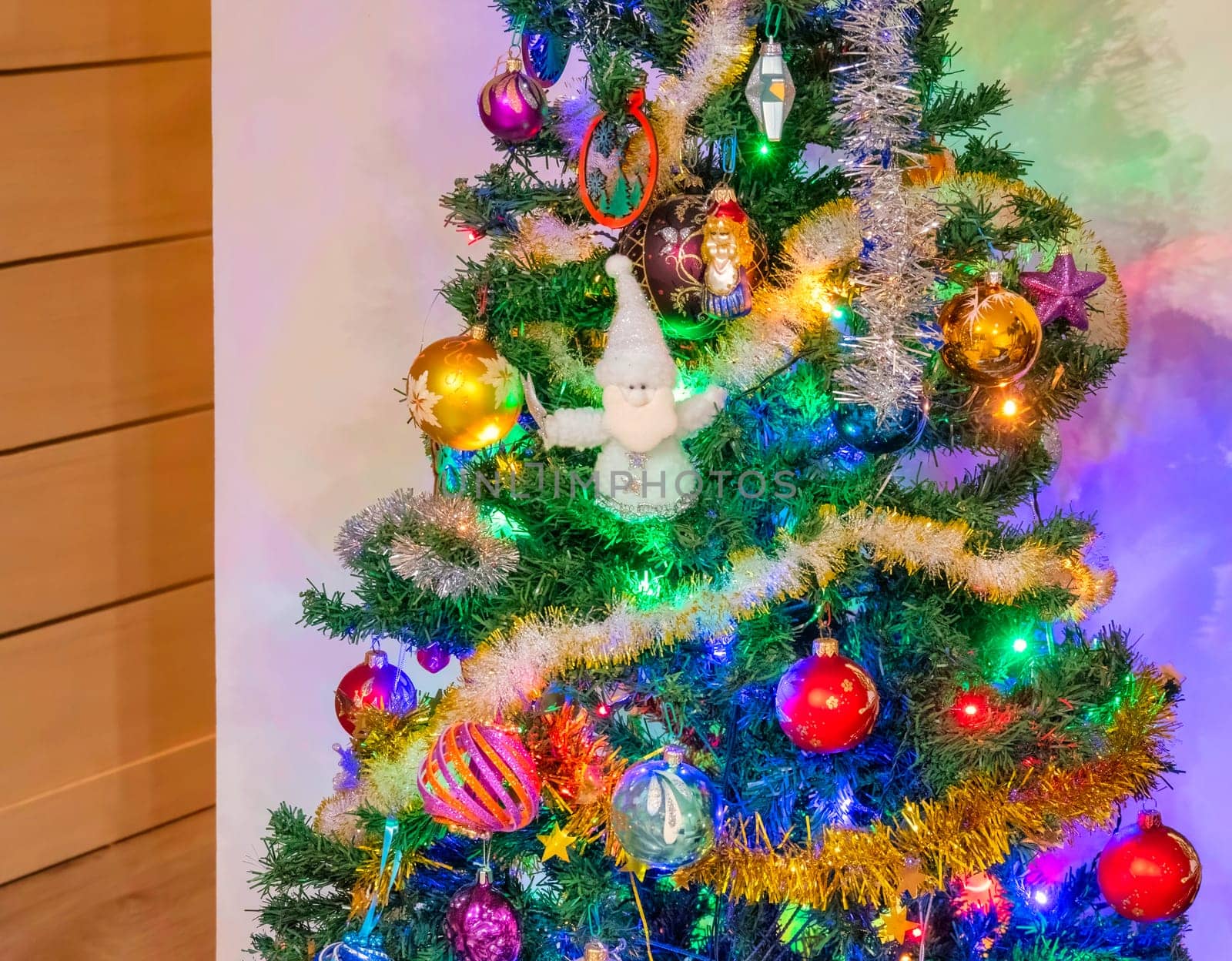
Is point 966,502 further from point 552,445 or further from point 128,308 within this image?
point 128,308

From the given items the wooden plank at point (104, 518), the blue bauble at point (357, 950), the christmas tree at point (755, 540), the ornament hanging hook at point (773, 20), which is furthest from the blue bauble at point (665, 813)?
the wooden plank at point (104, 518)

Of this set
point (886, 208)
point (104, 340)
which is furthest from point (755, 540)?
point (104, 340)

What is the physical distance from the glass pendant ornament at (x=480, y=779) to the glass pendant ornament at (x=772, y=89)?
0.50 meters

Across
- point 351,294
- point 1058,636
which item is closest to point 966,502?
point 1058,636

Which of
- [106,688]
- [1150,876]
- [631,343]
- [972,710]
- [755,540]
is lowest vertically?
[106,688]

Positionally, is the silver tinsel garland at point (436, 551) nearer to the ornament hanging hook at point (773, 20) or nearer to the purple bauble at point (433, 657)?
the purple bauble at point (433, 657)

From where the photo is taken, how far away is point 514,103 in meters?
1.05

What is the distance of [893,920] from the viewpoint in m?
1.04

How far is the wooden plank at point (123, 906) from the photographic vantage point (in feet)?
5.41

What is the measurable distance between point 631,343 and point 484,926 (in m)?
0.49

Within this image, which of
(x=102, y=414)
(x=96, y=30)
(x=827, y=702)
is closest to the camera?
(x=827, y=702)

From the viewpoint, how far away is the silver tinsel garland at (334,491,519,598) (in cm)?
101

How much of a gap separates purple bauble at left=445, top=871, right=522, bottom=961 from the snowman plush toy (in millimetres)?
344

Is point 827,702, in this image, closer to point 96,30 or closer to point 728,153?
point 728,153
